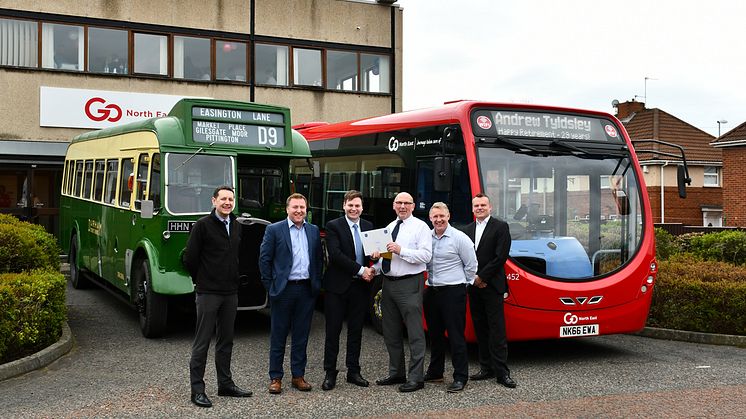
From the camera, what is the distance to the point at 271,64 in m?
23.3

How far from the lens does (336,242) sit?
7.59m

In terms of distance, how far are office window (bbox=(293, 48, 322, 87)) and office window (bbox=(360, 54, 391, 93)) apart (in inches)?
58.0

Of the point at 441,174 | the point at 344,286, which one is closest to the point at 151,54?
the point at 441,174

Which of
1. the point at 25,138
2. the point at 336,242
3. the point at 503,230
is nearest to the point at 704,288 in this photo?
the point at 503,230

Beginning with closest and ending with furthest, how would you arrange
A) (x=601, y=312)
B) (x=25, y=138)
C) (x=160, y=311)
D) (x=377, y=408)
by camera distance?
(x=377, y=408)
(x=601, y=312)
(x=160, y=311)
(x=25, y=138)

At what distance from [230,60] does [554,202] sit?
15636 mm

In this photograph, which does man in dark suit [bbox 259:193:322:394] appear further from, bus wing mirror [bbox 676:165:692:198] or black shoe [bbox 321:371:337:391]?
bus wing mirror [bbox 676:165:692:198]

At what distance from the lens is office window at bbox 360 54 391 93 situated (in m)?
24.6

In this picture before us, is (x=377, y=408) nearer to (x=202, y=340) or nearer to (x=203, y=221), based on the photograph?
(x=202, y=340)

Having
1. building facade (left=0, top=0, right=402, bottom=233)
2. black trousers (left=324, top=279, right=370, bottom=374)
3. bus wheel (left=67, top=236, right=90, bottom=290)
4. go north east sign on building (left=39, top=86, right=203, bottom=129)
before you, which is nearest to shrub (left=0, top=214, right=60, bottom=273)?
bus wheel (left=67, top=236, right=90, bottom=290)

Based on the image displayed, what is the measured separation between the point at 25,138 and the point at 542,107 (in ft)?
50.0

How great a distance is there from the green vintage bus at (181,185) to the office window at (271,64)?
11.1 meters

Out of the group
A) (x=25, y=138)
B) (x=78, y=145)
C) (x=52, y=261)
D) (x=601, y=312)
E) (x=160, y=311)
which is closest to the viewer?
(x=601, y=312)

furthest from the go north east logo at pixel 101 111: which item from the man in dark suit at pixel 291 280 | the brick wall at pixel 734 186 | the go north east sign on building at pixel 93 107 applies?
the brick wall at pixel 734 186
